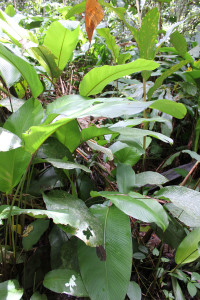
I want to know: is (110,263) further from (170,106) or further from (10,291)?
(170,106)

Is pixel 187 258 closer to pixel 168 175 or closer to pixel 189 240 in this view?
pixel 189 240

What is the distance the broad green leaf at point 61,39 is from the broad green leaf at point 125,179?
41 centimetres

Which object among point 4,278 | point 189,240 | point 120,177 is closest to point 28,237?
point 4,278

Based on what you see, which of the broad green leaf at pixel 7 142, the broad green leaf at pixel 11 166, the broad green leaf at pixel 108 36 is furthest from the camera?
the broad green leaf at pixel 108 36

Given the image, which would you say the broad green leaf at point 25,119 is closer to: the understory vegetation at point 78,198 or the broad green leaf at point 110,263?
the understory vegetation at point 78,198

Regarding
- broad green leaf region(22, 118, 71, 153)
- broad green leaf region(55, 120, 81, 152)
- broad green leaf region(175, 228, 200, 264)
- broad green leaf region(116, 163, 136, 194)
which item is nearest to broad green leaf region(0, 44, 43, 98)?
broad green leaf region(55, 120, 81, 152)

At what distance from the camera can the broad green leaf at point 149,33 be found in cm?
72

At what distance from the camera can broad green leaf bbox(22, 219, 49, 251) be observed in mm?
545

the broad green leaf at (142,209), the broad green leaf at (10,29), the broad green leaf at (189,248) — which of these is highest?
the broad green leaf at (10,29)

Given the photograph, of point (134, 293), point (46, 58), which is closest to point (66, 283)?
point (134, 293)

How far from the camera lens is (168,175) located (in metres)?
1.11

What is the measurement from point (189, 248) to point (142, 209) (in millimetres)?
237

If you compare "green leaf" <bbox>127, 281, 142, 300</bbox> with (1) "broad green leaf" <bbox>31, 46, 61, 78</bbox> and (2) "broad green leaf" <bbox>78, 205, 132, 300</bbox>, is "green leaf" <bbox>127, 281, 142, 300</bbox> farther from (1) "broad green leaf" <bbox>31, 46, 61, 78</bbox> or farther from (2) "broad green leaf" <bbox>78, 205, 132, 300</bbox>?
(1) "broad green leaf" <bbox>31, 46, 61, 78</bbox>

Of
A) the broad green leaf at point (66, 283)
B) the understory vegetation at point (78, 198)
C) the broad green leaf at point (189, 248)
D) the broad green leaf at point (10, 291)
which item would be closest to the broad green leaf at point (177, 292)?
the understory vegetation at point (78, 198)
